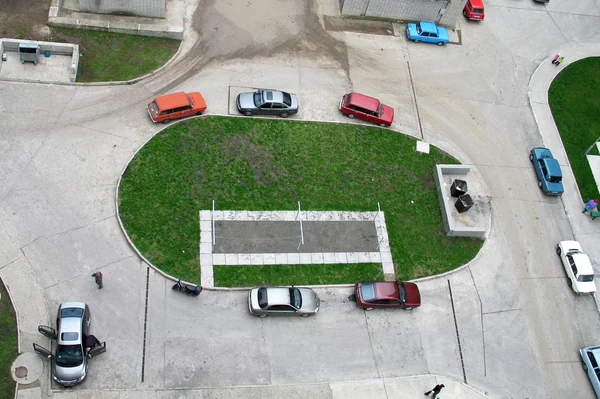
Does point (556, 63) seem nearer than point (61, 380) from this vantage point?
No

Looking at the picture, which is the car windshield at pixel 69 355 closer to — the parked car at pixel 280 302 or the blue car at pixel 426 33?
the parked car at pixel 280 302

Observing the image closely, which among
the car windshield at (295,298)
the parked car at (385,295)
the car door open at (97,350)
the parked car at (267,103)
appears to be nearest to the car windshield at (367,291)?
the parked car at (385,295)

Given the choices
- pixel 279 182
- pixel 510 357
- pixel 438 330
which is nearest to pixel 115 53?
pixel 279 182

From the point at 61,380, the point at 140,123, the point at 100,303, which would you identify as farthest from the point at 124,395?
the point at 140,123

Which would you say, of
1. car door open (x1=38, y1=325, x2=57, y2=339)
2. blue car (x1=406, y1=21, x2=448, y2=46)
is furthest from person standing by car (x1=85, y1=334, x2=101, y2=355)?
blue car (x1=406, y1=21, x2=448, y2=46)

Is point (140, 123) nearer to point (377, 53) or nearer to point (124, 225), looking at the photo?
point (124, 225)

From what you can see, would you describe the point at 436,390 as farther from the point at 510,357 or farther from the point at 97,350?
the point at 97,350
